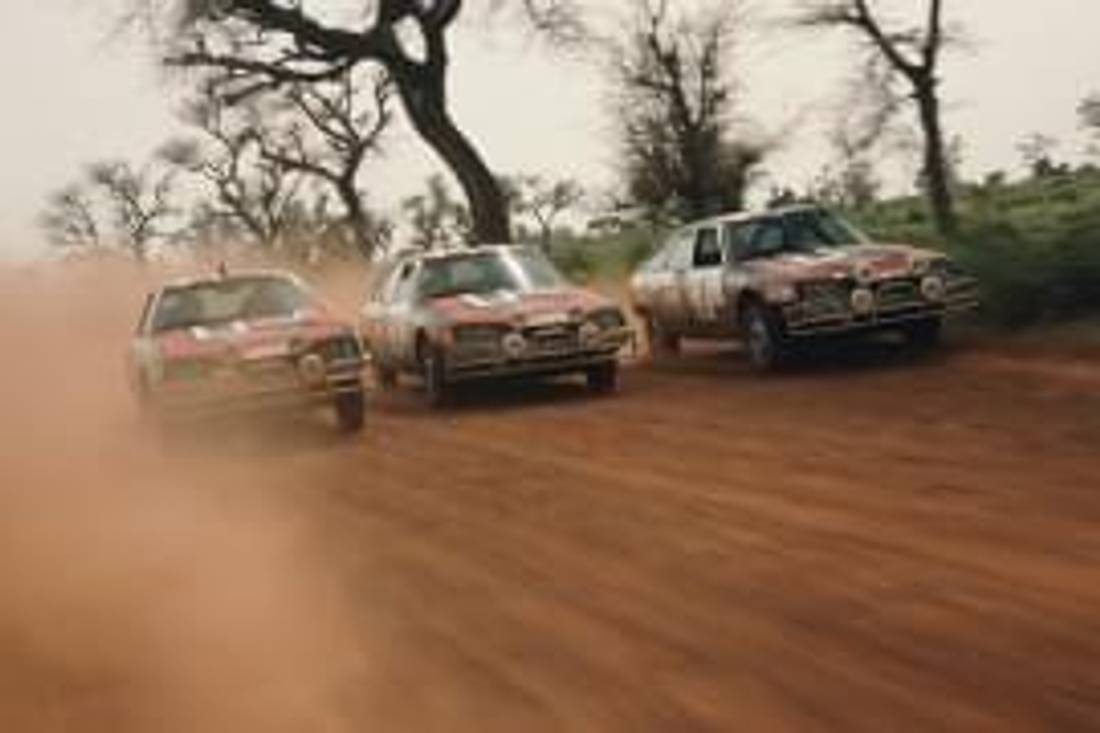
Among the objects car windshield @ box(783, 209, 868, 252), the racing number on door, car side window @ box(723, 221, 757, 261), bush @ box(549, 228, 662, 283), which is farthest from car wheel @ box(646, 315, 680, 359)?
bush @ box(549, 228, 662, 283)

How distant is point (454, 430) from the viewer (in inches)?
584

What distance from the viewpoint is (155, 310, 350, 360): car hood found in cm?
1434

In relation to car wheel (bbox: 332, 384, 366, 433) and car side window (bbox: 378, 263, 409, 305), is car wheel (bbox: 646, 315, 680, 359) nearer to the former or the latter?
car side window (bbox: 378, 263, 409, 305)

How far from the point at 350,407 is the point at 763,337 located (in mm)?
4071

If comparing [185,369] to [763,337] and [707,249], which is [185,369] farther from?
[707,249]

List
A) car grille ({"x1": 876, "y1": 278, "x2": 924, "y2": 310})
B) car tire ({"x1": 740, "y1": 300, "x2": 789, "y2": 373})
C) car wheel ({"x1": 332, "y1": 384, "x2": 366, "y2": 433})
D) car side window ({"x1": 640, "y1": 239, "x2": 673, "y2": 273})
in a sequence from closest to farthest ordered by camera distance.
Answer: car wheel ({"x1": 332, "y1": 384, "x2": 366, "y2": 433}) < car grille ({"x1": 876, "y1": 278, "x2": 924, "y2": 310}) < car tire ({"x1": 740, "y1": 300, "x2": 789, "y2": 373}) < car side window ({"x1": 640, "y1": 239, "x2": 673, "y2": 273})

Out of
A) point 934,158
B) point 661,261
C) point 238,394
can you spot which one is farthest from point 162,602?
point 934,158

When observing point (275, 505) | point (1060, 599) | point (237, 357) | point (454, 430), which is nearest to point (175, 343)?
point (237, 357)

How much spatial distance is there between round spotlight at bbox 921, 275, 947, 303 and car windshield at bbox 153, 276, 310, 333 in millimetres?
5605

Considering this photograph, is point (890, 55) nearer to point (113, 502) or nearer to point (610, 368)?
point (610, 368)

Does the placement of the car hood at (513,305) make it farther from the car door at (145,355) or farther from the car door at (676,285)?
the car door at (145,355)

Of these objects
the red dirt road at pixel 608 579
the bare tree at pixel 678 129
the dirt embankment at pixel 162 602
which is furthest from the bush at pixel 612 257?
the red dirt road at pixel 608 579

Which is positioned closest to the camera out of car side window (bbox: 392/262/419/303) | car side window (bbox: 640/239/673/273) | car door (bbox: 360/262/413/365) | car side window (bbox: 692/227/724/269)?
car side window (bbox: 392/262/419/303)

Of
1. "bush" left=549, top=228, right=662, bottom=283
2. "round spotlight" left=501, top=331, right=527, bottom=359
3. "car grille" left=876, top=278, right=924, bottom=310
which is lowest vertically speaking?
"bush" left=549, top=228, right=662, bottom=283
